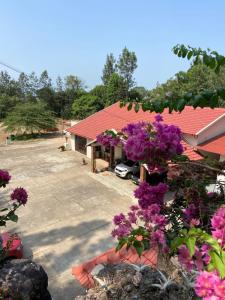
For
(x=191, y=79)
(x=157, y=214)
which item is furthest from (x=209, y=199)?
(x=191, y=79)

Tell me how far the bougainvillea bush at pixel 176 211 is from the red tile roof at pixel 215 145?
1156cm

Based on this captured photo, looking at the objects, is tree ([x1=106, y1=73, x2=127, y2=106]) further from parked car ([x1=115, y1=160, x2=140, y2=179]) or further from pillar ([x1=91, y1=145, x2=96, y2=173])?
parked car ([x1=115, y1=160, x2=140, y2=179])

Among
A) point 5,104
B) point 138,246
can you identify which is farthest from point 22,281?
point 5,104

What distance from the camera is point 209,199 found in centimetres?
304

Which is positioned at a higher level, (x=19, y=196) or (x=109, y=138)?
(x=109, y=138)

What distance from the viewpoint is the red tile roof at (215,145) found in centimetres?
1425

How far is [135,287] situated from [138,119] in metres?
14.5

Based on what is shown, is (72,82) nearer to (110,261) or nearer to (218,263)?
(110,261)

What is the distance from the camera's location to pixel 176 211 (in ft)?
11.3

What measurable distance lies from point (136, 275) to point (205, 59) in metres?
4.69

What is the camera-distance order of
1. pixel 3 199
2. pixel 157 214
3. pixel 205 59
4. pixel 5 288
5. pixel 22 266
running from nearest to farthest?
pixel 205 59 → pixel 157 214 → pixel 5 288 → pixel 22 266 → pixel 3 199

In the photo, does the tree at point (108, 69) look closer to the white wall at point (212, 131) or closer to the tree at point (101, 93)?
the tree at point (101, 93)

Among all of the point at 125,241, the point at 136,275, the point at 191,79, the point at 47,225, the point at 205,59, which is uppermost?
the point at 191,79

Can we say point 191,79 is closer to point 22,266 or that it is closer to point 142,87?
point 142,87
